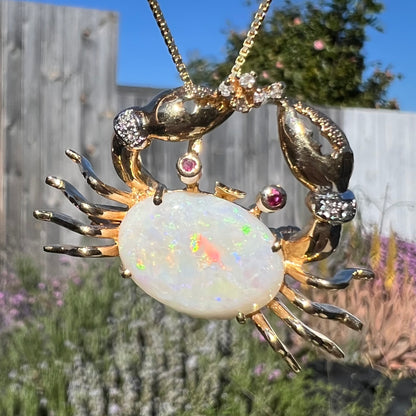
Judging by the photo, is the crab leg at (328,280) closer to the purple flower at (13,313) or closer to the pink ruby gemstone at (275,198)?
the pink ruby gemstone at (275,198)

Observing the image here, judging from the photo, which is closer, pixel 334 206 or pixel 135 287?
pixel 334 206

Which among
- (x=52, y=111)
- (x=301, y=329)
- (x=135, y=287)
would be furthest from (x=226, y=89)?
(x=52, y=111)

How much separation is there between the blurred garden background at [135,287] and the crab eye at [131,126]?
3.04 ft

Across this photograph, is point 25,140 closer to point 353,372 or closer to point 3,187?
point 3,187

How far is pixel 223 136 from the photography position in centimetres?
283

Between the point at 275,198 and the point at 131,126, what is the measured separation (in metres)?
0.22

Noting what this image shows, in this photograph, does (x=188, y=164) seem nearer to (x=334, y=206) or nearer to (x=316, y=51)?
(x=334, y=206)

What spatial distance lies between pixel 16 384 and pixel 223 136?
4.89 feet

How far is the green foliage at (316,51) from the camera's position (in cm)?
465

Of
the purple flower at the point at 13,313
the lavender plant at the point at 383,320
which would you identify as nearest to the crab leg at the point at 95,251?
the purple flower at the point at 13,313

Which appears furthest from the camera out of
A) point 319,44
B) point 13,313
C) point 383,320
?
point 319,44

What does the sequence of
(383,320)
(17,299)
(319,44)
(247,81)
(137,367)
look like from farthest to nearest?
(319,44), (383,320), (17,299), (137,367), (247,81)

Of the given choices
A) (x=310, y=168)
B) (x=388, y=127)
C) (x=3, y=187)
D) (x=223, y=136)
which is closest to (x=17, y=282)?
(x=3, y=187)

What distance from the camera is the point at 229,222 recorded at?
86 cm
